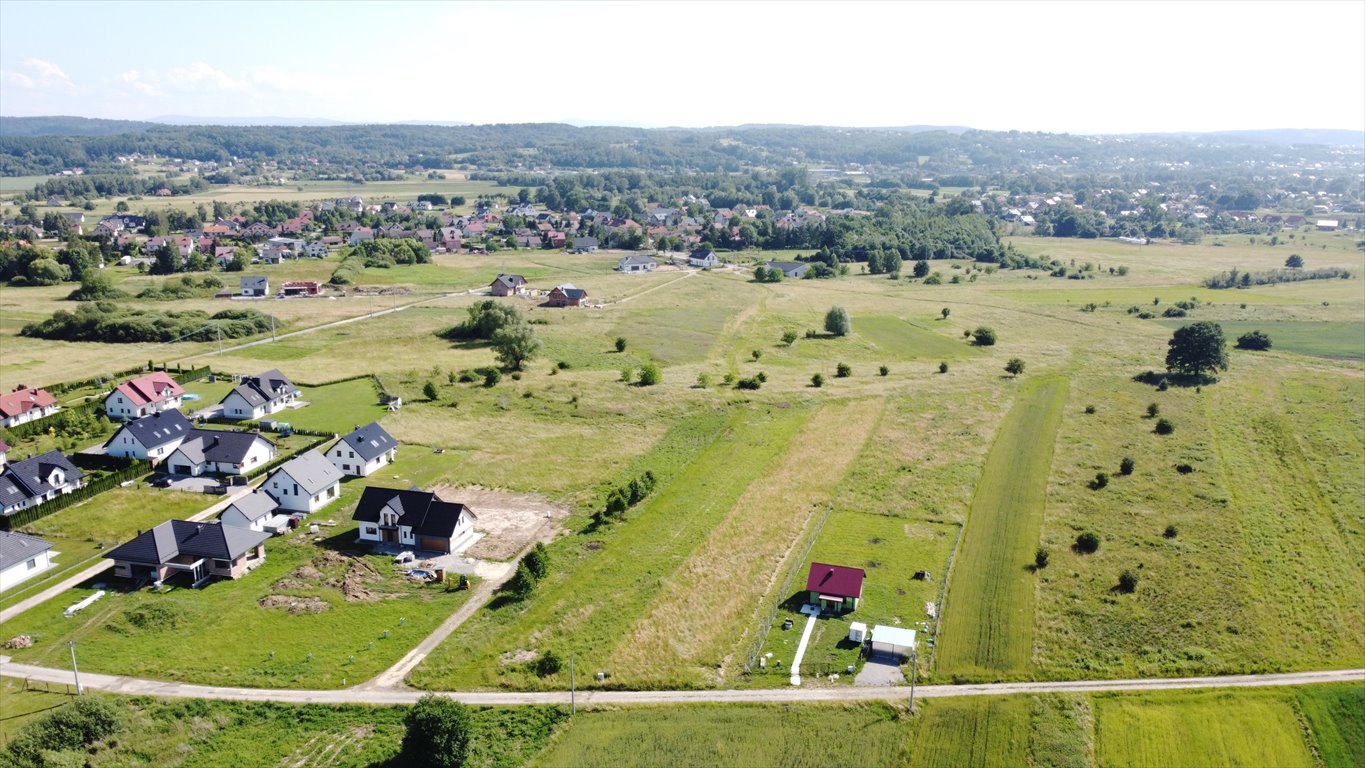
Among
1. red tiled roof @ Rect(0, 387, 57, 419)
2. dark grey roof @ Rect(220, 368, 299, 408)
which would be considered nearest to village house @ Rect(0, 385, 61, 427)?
red tiled roof @ Rect(0, 387, 57, 419)

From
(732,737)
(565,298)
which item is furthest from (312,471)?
(565,298)

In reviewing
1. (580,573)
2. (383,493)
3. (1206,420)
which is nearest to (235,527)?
(383,493)

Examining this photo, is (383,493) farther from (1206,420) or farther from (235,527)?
(1206,420)

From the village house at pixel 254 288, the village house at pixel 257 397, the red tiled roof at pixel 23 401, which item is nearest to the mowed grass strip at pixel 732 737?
the village house at pixel 257 397

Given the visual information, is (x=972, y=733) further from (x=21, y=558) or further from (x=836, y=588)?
(x=21, y=558)

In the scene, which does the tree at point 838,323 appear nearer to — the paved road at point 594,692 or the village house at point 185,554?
the paved road at point 594,692
